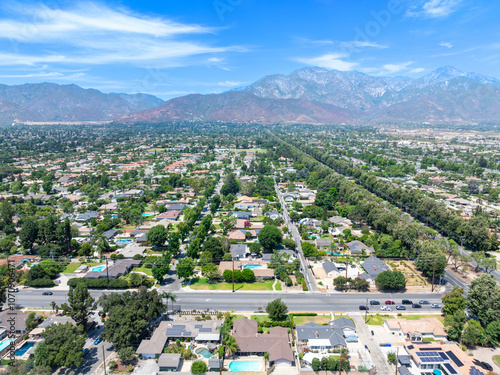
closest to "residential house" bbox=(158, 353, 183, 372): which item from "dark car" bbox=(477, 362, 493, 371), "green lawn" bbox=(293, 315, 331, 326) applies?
"green lawn" bbox=(293, 315, 331, 326)

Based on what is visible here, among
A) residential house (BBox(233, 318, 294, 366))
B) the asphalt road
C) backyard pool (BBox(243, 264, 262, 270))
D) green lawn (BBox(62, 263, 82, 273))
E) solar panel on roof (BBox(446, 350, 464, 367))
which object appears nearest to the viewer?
solar panel on roof (BBox(446, 350, 464, 367))

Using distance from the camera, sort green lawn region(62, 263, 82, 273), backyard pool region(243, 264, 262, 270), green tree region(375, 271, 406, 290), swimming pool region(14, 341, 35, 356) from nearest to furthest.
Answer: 1. swimming pool region(14, 341, 35, 356)
2. green tree region(375, 271, 406, 290)
3. green lawn region(62, 263, 82, 273)
4. backyard pool region(243, 264, 262, 270)

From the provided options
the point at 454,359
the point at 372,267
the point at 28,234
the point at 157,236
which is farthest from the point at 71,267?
the point at 454,359

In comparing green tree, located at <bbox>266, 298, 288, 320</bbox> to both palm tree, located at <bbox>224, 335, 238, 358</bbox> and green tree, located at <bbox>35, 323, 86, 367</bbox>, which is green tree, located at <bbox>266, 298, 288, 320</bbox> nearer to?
palm tree, located at <bbox>224, 335, 238, 358</bbox>

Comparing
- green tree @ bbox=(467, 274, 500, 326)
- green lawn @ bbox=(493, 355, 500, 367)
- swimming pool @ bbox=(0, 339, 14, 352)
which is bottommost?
swimming pool @ bbox=(0, 339, 14, 352)

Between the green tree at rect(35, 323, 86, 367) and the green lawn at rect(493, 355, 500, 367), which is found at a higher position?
the green tree at rect(35, 323, 86, 367)

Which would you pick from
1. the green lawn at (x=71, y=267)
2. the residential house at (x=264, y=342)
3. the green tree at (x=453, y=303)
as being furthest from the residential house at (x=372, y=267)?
the green lawn at (x=71, y=267)

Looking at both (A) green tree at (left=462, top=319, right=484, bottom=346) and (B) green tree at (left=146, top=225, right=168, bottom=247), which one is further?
(B) green tree at (left=146, top=225, right=168, bottom=247)
